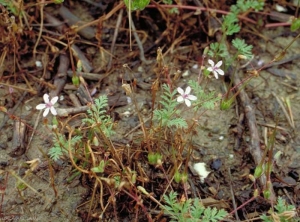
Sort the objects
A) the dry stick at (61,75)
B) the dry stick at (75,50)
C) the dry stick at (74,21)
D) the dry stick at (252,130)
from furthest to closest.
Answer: the dry stick at (74,21)
the dry stick at (75,50)
the dry stick at (61,75)
the dry stick at (252,130)

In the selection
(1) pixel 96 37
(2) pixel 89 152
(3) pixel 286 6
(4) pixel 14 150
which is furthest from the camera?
(3) pixel 286 6

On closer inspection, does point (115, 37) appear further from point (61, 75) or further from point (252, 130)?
point (252, 130)

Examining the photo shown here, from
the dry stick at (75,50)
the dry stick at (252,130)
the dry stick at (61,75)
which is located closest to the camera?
the dry stick at (252,130)

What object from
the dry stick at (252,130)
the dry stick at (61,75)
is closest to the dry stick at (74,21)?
the dry stick at (61,75)

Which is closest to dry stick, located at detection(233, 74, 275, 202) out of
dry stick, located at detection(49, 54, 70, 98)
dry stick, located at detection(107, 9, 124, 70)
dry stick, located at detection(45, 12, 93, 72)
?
dry stick, located at detection(107, 9, 124, 70)

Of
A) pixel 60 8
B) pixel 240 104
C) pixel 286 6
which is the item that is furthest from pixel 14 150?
pixel 286 6

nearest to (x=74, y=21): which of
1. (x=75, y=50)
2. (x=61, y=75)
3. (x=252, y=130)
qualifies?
(x=75, y=50)

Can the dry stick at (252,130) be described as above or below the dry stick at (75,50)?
below

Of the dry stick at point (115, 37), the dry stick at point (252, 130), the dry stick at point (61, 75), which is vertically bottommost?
the dry stick at point (252, 130)

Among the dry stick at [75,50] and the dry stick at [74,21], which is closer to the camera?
the dry stick at [75,50]

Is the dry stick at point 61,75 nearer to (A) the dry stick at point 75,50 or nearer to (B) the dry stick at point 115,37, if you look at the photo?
(A) the dry stick at point 75,50

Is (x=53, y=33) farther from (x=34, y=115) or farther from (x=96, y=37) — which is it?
(x=34, y=115)
